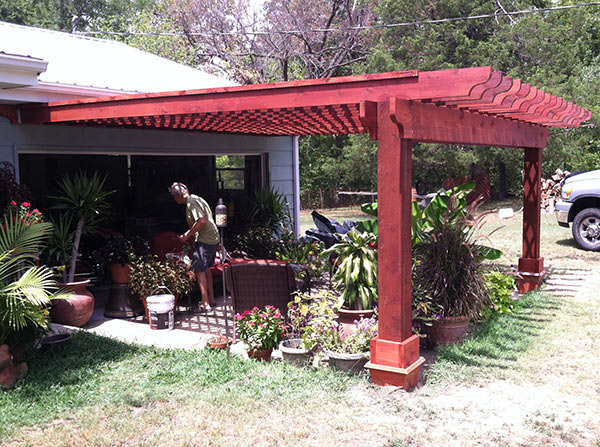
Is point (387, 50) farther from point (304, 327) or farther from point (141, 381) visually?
point (141, 381)

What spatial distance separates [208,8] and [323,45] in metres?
4.63

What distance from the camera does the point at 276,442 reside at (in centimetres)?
385

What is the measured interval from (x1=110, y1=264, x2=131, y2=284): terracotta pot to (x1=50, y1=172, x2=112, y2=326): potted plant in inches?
13.3

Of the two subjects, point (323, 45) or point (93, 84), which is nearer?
point (93, 84)

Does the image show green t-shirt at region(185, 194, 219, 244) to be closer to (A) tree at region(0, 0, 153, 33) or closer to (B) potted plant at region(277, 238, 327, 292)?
(B) potted plant at region(277, 238, 327, 292)

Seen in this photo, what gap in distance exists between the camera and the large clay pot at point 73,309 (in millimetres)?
6547

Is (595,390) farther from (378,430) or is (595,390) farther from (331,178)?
(331,178)

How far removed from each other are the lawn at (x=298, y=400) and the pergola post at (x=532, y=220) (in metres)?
2.28

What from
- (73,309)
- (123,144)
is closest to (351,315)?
(73,309)

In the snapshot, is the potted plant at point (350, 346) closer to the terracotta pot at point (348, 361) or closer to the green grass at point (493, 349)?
the terracotta pot at point (348, 361)

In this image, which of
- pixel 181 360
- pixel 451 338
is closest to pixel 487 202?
pixel 451 338

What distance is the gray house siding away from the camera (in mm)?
7035

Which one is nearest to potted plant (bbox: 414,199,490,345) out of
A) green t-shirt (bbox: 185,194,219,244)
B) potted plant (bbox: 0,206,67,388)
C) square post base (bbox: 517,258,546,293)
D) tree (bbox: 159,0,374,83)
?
square post base (bbox: 517,258,546,293)

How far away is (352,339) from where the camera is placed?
16.9 ft
